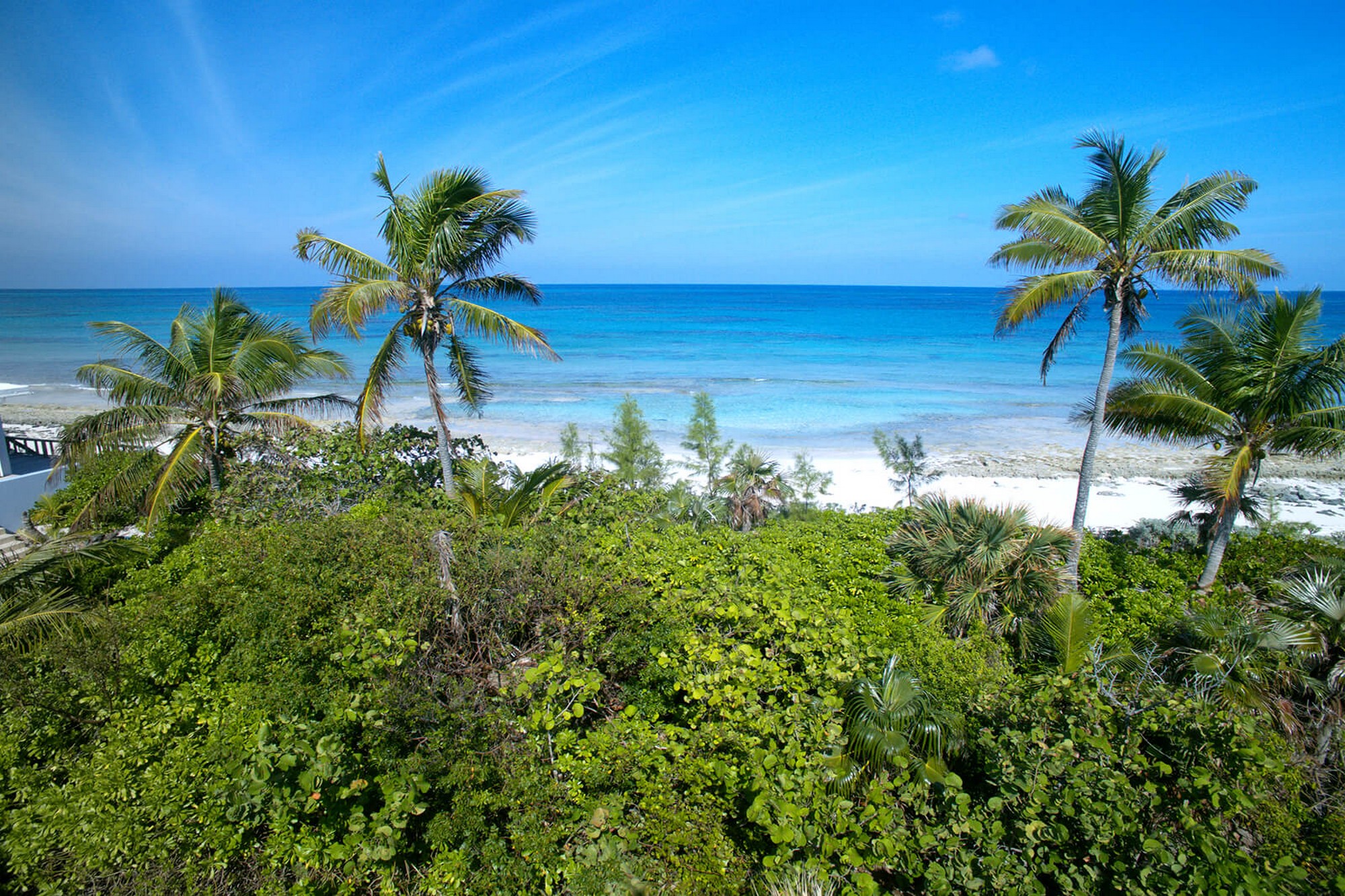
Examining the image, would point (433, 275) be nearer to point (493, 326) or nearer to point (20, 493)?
point (493, 326)

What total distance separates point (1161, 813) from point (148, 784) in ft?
22.4

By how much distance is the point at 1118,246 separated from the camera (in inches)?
365

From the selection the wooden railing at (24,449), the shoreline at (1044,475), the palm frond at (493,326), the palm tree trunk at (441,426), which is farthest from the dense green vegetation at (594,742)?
the wooden railing at (24,449)

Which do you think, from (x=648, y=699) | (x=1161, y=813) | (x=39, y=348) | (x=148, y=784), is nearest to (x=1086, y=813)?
(x=1161, y=813)

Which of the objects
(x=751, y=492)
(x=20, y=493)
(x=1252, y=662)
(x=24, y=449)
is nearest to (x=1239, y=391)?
(x=1252, y=662)

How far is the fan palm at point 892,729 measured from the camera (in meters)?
5.04

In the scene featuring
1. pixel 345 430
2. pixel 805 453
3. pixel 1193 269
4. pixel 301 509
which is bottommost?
pixel 805 453

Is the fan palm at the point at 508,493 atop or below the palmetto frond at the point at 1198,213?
below

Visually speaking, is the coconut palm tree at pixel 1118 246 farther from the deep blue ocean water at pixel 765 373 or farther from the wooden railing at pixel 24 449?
the wooden railing at pixel 24 449

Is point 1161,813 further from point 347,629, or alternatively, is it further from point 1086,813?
point 347,629

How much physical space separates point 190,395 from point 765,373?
3501 centimetres

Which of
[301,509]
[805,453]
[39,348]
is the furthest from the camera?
[39,348]

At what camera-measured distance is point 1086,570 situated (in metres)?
9.91

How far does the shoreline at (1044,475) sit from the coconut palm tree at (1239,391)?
4.12m
